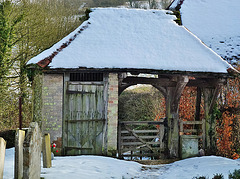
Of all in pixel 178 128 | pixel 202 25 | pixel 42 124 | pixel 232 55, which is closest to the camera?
pixel 42 124

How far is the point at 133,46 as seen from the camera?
10.7 m

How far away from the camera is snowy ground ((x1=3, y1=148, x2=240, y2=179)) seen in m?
6.58

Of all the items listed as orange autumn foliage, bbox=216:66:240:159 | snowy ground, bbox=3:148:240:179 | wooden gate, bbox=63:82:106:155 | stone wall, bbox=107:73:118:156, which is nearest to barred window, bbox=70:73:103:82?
wooden gate, bbox=63:82:106:155

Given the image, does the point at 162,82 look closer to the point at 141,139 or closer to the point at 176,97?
the point at 176,97

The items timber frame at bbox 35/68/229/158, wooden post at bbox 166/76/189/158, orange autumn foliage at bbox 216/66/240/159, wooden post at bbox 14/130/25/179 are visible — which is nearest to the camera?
wooden post at bbox 14/130/25/179

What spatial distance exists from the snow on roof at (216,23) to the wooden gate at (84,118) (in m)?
8.93

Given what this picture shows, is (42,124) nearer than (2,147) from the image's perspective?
No

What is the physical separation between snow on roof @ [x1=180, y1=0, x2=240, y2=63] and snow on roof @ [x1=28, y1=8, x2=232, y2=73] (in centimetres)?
579

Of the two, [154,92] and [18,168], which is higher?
[154,92]

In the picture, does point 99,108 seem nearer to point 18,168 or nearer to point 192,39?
point 192,39

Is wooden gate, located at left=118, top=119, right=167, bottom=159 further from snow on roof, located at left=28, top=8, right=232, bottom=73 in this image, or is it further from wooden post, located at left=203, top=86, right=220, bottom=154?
snow on roof, located at left=28, top=8, right=232, bottom=73

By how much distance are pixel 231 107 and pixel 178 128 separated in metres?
2.90

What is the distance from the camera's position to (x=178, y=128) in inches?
439

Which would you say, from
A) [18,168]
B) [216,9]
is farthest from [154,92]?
[18,168]
